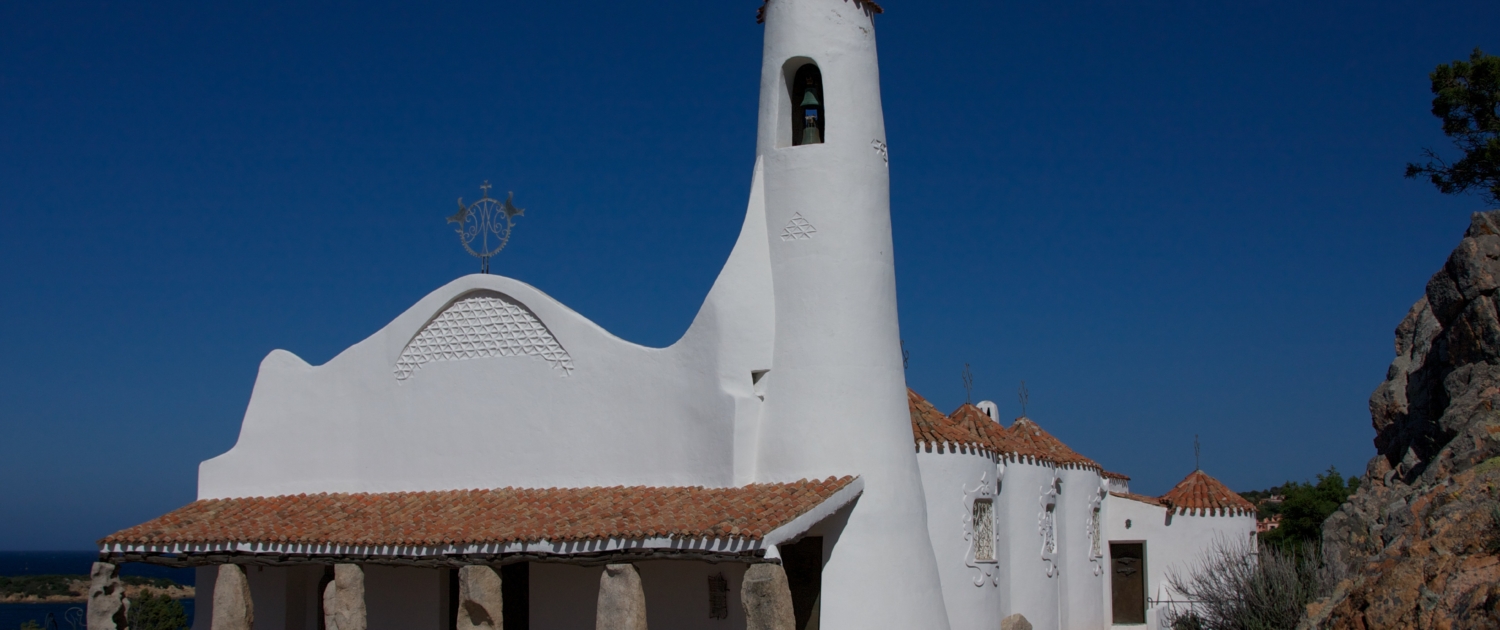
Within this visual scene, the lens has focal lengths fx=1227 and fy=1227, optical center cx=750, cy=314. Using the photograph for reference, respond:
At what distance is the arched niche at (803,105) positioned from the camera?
606 inches

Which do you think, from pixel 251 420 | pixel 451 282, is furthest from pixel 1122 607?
pixel 251 420

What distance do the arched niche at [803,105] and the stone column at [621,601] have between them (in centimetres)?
577

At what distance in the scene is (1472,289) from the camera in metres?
14.4

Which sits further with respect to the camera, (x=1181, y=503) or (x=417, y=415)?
(x=1181, y=503)

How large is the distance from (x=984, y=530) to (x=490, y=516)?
6979mm

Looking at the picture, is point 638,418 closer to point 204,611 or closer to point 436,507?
point 436,507

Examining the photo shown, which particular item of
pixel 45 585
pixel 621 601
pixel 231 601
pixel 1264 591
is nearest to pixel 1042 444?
pixel 1264 591

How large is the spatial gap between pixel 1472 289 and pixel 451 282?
12766 mm

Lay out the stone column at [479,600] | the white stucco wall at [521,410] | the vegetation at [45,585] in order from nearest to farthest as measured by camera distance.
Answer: the stone column at [479,600] < the white stucco wall at [521,410] < the vegetation at [45,585]

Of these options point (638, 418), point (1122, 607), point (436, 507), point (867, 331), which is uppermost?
point (867, 331)

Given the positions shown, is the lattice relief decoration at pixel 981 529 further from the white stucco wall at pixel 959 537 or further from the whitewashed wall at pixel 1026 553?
the whitewashed wall at pixel 1026 553

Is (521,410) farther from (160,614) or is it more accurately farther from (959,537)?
(160,614)

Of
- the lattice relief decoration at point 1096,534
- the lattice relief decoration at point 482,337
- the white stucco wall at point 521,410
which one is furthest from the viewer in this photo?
the lattice relief decoration at point 1096,534

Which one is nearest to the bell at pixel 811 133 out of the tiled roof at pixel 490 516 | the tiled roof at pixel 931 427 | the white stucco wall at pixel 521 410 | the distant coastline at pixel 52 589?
the white stucco wall at pixel 521 410
